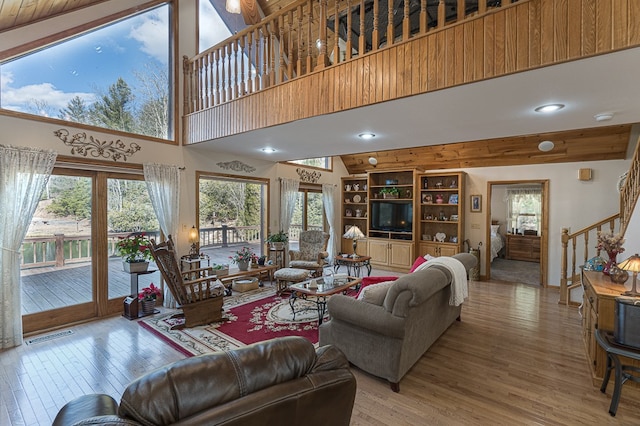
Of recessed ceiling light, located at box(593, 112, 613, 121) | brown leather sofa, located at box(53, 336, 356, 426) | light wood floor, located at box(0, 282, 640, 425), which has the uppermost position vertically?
recessed ceiling light, located at box(593, 112, 613, 121)

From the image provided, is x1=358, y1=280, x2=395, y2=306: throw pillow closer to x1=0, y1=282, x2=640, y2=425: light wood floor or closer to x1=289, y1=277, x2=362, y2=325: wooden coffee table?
x1=0, y1=282, x2=640, y2=425: light wood floor

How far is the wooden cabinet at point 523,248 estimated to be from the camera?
8578 millimetres

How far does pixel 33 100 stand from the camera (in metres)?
3.58

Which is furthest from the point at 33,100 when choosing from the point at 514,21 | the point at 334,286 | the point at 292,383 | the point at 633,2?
the point at 633,2

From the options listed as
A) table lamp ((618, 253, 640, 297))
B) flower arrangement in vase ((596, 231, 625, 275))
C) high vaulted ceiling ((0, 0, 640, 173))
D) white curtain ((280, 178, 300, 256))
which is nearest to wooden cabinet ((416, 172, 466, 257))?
high vaulted ceiling ((0, 0, 640, 173))

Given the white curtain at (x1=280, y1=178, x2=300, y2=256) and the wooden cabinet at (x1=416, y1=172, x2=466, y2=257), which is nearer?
the white curtain at (x1=280, y1=178, x2=300, y2=256)

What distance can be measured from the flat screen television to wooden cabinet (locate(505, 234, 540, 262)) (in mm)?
3918

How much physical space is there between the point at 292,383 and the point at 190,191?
15.2 ft

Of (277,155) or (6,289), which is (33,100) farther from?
(277,155)

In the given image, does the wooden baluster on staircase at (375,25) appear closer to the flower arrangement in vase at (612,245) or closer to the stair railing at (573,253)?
the flower arrangement in vase at (612,245)

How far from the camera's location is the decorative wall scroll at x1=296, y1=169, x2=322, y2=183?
723 cm

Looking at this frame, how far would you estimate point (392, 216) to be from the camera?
7.61m

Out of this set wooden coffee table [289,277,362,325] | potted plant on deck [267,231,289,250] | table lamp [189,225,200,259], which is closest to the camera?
wooden coffee table [289,277,362,325]

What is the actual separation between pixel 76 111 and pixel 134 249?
1.93 metres
